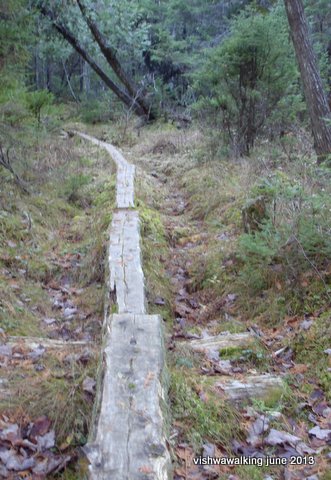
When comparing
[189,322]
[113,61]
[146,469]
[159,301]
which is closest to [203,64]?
[113,61]

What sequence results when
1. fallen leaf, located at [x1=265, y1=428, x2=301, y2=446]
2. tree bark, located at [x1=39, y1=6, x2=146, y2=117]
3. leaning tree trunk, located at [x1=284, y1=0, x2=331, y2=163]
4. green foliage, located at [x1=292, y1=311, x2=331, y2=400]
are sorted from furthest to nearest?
tree bark, located at [x1=39, y1=6, x2=146, y2=117] → leaning tree trunk, located at [x1=284, y1=0, x2=331, y2=163] → green foliage, located at [x1=292, y1=311, x2=331, y2=400] → fallen leaf, located at [x1=265, y1=428, x2=301, y2=446]

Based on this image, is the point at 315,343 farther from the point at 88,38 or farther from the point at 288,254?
the point at 88,38

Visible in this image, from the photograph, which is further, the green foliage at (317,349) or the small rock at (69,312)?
the small rock at (69,312)

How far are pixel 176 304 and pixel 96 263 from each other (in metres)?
1.28

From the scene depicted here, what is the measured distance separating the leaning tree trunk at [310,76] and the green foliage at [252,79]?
0.97 metres

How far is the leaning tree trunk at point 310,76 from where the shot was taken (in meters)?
9.03

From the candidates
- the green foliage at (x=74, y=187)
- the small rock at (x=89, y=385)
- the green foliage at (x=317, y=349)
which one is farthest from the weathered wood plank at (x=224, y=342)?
the green foliage at (x=74, y=187)

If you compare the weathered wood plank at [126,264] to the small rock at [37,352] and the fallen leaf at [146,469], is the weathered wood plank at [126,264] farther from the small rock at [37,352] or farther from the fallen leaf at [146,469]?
the fallen leaf at [146,469]

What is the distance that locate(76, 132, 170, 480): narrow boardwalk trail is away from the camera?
8.18ft

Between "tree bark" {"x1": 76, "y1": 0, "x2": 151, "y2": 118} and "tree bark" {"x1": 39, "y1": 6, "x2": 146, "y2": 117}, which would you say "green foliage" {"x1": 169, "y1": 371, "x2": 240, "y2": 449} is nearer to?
"tree bark" {"x1": 39, "y1": 6, "x2": 146, "y2": 117}

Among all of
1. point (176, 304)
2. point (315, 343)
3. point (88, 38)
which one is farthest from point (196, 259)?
point (88, 38)

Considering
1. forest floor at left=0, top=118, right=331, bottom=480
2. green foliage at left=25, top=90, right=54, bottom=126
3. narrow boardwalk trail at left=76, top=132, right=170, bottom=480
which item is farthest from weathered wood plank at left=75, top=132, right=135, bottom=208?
narrow boardwalk trail at left=76, top=132, right=170, bottom=480

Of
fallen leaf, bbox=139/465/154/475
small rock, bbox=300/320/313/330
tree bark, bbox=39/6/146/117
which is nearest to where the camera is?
fallen leaf, bbox=139/465/154/475

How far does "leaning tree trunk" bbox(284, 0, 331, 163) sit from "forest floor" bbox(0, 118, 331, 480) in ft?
2.69
